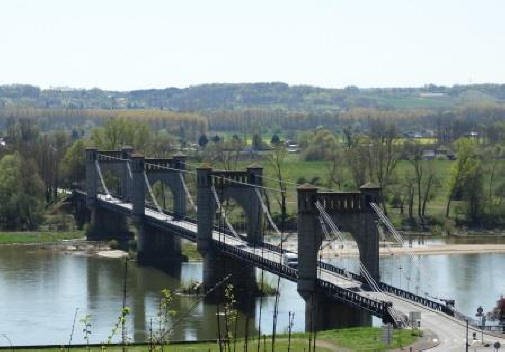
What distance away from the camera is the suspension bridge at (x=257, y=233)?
5384 cm

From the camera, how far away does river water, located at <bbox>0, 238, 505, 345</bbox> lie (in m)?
60.6

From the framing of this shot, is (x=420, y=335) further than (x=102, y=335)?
No

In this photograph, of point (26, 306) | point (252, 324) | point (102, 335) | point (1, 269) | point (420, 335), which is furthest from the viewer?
point (1, 269)

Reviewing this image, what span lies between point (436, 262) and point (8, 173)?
4339 centimetres

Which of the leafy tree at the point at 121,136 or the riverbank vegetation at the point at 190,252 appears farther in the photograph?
the leafy tree at the point at 121,136

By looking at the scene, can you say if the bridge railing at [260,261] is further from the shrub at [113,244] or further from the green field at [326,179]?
the green field at [326,179]

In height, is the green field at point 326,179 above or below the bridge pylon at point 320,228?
below

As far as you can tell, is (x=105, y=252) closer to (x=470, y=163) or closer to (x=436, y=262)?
(x=436, y=262)

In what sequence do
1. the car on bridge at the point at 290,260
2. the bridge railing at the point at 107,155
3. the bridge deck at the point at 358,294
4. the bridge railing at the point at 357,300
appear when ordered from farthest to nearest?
the bridge railing at the point at 107,155 → the car on bridge at the point at 290,260 → the bridge railing at the point at 357,300 → the bridge deck at the point at 358,294

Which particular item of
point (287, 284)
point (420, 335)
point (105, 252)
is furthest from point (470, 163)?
point (420, 335)

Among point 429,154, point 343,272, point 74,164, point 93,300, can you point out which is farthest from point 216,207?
point 429,154

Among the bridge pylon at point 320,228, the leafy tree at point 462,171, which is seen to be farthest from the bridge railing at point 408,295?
the leafy tree at point 462,171

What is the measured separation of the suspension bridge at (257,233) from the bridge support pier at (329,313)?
5 centimetres

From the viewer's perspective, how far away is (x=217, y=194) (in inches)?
3076
